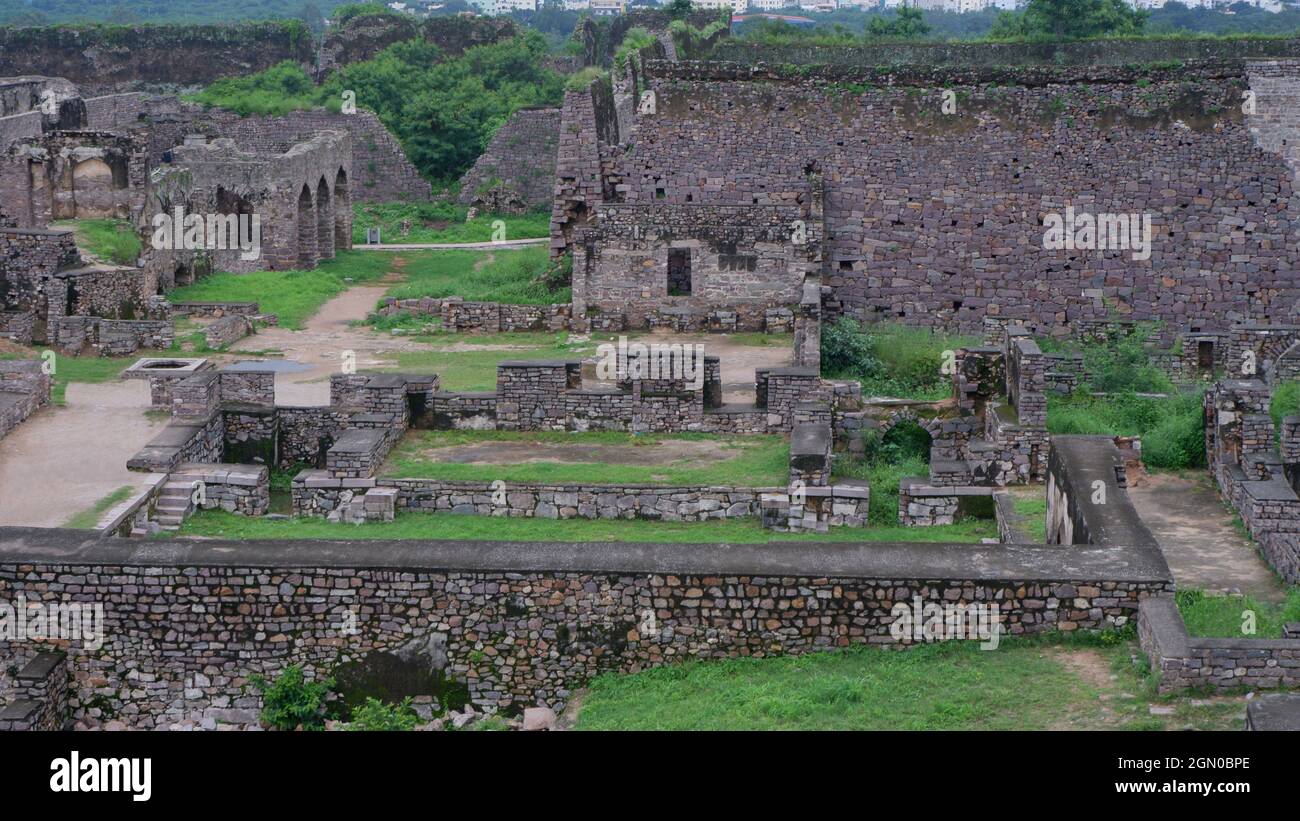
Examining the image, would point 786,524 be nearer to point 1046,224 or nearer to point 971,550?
point 971,550

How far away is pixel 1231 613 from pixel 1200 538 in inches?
123

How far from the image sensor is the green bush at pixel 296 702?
1379cm

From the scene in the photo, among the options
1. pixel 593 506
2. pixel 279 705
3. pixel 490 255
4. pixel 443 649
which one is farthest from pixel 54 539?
pixel 490 255

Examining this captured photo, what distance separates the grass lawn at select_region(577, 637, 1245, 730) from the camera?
11.6 meters

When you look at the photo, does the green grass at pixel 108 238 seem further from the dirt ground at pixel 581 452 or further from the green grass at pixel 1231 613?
the green grass at pixel 1231 613

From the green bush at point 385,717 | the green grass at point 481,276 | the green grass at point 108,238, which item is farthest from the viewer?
the green grass at point 108,238

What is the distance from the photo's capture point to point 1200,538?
→ 1720 centimetres

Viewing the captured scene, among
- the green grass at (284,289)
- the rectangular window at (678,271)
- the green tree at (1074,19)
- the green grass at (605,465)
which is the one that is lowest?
the green grass at (605,465)

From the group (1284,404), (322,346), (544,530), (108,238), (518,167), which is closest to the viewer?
(544,530)

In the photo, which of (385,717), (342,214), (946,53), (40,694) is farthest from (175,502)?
(342,214)

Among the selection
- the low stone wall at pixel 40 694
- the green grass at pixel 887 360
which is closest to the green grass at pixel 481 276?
the green grass at pixel 887 360

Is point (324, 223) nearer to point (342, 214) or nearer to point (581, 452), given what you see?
point (342, 214)

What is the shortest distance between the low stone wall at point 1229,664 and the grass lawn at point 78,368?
1431 cm

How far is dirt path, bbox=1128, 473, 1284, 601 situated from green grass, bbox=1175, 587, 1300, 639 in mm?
586
